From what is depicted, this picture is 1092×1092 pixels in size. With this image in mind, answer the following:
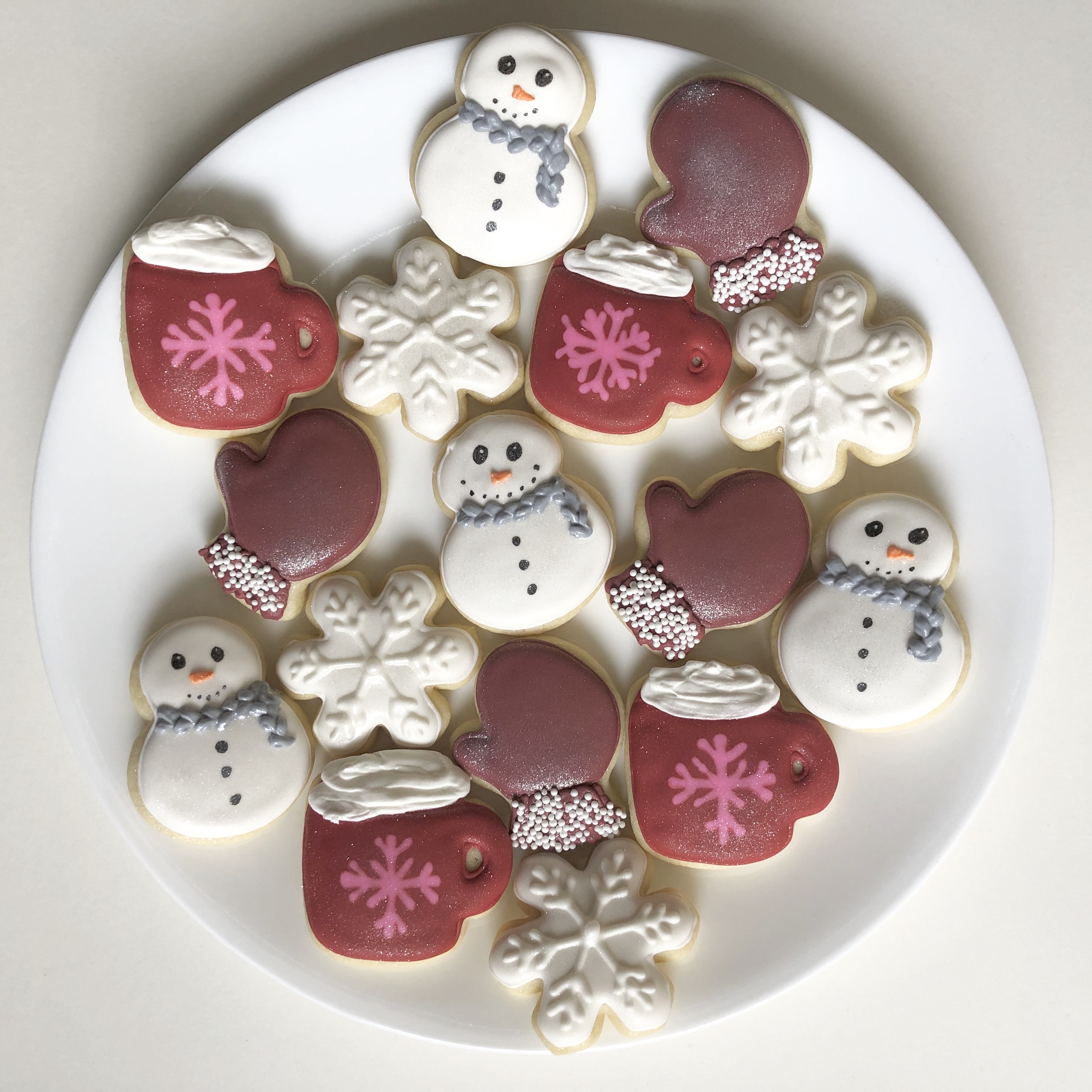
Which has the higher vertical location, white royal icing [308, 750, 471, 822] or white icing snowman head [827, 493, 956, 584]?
white icing snowman head [827, 493, 956, 584]

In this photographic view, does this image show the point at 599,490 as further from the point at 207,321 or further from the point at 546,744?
the point at 207,321

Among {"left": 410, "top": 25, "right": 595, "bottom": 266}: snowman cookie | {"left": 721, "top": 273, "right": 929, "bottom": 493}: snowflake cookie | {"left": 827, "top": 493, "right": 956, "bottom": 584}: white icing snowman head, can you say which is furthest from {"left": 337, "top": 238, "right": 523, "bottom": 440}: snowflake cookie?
{"left": 827, "top": 493, "right": 956, "bottom": 584}: white icing snowman head

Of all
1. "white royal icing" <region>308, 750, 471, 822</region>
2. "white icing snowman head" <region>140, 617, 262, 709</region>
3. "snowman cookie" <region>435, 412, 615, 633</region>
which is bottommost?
"white royal icing" <region>308, 750, 471, 822</region>

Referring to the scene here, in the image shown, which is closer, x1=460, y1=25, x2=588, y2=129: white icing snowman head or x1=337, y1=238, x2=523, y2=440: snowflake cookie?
x1=460, y1=25, x2=588, y2=129: white icing snowman head

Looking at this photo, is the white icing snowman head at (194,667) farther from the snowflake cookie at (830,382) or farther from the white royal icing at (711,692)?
the snowflake cookie at (830,382)

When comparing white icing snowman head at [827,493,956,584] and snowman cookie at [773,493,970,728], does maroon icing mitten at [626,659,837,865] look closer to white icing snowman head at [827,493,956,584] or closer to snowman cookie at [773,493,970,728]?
snowman cookie at [773,493,970,728]

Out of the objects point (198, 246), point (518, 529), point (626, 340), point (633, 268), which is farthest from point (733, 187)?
point (198, 246)
